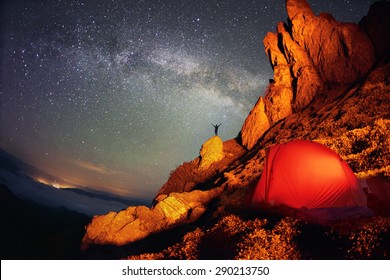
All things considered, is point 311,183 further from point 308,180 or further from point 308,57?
point 308,57

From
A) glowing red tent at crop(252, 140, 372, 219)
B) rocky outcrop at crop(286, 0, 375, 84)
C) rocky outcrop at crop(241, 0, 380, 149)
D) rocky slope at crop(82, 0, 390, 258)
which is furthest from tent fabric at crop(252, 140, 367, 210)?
rocky outcrop at crop(286, 0, 375, 84)

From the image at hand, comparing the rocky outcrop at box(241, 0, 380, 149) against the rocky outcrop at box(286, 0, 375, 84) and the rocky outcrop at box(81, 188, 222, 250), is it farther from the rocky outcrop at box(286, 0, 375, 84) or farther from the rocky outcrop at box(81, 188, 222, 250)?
the rocky outcrop at box(81, 188, 222, 250)

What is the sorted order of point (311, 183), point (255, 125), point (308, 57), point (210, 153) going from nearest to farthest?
1. point (311, 183)
2. point (308, 57)
3. point (210, 153)
4. point (255, 125)

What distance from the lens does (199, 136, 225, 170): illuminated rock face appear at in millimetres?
32219

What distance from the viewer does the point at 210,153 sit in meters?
32.6

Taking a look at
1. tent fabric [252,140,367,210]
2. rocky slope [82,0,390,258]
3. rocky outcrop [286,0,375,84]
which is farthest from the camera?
rocky outcrop [286,0,375,84]

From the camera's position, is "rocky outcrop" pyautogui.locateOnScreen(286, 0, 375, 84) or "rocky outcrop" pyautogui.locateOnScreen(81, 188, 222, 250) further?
"rocky outcrop" pyautogui.locateOnScreen(286, 0, 375, 84)

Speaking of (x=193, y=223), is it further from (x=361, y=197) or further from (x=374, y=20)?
(x=374, y=20)

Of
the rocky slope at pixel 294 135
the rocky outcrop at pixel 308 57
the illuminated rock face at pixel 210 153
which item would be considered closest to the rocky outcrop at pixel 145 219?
the rocky slope at pixel 294 135

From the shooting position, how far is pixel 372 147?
13.5 m

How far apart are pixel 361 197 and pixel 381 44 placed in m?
25.3

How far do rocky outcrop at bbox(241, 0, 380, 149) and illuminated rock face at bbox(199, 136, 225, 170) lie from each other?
390 cm

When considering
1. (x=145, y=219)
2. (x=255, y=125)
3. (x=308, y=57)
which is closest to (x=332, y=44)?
(x=308, y=57)

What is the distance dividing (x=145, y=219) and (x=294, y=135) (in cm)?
1634
